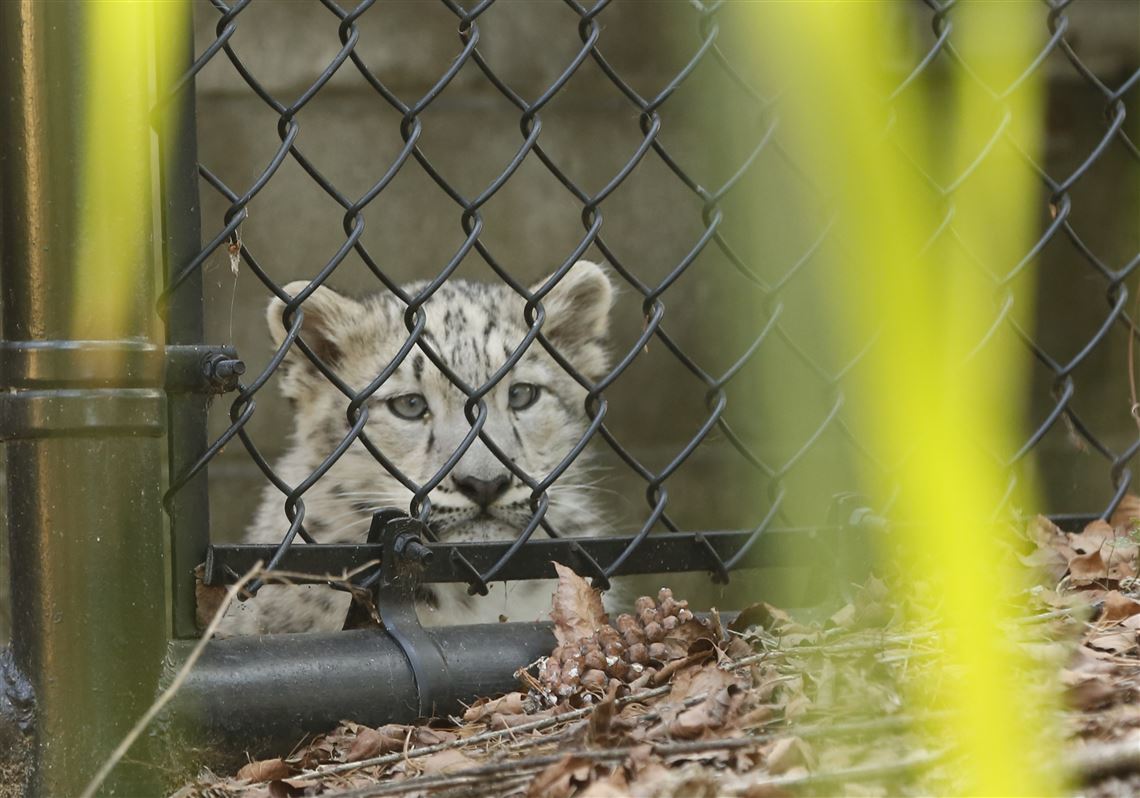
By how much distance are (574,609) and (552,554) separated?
12cm

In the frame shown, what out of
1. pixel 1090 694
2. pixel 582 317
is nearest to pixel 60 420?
pixel 1090 694

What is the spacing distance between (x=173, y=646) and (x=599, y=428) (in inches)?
41.0

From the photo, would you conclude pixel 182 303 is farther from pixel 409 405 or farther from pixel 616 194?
pixel 616 194

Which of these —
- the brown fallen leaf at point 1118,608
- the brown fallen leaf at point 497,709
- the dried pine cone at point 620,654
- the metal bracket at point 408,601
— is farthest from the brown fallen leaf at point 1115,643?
the metal bracket at point 408,601

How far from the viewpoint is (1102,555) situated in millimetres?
2816

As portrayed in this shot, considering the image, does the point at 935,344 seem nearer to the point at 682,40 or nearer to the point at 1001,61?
the point at 1001,61

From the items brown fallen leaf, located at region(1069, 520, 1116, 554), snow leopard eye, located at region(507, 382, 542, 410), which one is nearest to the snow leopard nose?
snow leopard eye, located at region(507, 382, 542, 410)

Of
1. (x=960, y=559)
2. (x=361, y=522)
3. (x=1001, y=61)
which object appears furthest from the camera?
(x=1001, y=61)

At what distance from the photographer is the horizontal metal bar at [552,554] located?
2287 millimetres

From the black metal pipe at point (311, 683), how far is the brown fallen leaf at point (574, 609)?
13cm

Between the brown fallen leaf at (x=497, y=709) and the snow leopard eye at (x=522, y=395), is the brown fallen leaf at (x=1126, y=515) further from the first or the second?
the snow leopard eye at (x=522, y=395)

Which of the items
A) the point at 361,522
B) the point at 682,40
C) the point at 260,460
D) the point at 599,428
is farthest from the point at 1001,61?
the point at 260,460

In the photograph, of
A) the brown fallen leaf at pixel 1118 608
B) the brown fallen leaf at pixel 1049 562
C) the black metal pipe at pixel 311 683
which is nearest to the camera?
the black metal pipe at pixel 311 683

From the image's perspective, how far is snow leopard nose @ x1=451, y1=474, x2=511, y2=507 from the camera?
348 centimetres
